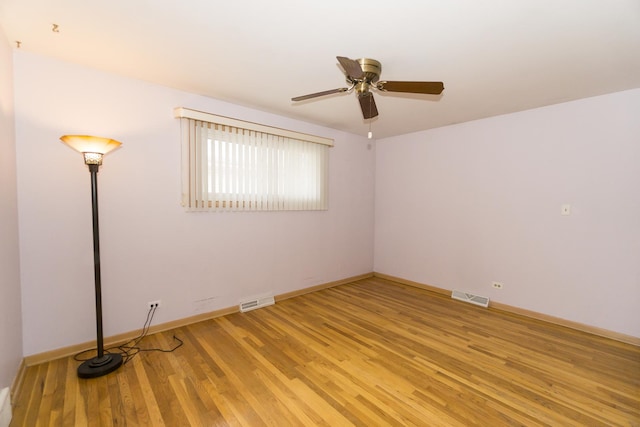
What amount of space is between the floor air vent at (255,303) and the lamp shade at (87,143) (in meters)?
2.16

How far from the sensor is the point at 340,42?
1938mm

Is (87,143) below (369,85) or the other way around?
below

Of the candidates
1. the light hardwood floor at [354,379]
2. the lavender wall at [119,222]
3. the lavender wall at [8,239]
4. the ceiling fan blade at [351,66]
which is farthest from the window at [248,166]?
the ceiling fan blade at [351,66]

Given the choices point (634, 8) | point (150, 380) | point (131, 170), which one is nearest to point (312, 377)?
point (150, 380)

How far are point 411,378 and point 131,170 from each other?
3.03m

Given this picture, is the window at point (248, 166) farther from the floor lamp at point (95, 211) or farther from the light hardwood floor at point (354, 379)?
the light hardwood floor at point (354, 379)

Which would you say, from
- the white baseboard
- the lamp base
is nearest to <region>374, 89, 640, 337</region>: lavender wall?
the lamp base

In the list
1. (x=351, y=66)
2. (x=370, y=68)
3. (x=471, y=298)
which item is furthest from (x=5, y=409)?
(x=471, y=298)

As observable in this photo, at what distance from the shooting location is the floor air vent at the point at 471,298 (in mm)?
3582

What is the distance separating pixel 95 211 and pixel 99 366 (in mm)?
1188

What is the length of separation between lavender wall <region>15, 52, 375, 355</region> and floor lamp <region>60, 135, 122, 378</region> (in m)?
0.39

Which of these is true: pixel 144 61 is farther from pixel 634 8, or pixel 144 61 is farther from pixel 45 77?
pixel 634 8

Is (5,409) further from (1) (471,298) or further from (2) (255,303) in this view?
(1) (471,298)

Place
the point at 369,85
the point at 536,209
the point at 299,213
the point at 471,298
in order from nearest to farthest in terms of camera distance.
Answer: the point at 369,85, the point at 536,209, the point at 471,298, the point at 299,213
